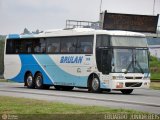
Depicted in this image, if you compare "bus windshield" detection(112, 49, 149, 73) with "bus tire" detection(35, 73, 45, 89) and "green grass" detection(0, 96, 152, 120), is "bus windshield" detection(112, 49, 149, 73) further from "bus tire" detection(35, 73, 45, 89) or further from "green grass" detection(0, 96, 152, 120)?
"green grass" detection(0, 96, 152, 120)

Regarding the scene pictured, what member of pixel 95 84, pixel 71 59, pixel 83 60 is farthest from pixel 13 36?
pixel 95 84

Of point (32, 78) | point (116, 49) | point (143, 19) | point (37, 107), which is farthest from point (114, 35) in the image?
point (143, 19)

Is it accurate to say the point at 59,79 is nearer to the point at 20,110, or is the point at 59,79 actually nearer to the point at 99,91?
the point at 99,91

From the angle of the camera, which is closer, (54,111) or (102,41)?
(54,111)

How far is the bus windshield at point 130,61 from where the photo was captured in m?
30.7

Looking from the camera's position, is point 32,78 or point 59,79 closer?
point 59,79

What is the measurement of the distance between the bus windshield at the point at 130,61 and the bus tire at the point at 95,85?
122cm

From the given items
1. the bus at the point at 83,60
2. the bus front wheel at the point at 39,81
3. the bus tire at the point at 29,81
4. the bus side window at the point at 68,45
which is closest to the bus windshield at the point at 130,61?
the bus at the point at 83,60

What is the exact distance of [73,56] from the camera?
110ft

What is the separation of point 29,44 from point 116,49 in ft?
26.5

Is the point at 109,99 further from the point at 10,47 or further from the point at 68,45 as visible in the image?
the point at 10,47

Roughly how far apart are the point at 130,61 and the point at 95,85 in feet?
6.94

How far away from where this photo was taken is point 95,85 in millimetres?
31391

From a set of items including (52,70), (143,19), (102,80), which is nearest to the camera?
(102,80)
